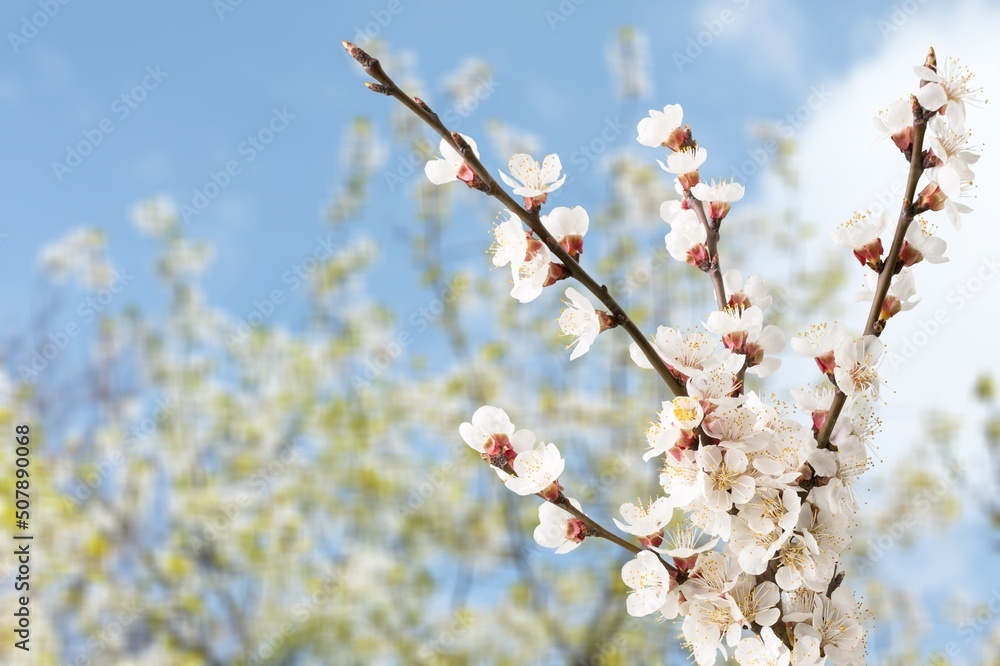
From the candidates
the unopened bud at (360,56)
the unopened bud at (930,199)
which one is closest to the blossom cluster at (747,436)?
the unopened bud at (930,199)

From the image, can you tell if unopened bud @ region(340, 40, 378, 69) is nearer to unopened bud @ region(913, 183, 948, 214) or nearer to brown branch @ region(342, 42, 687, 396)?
brown branch @ region(342, 42, 687, 396)

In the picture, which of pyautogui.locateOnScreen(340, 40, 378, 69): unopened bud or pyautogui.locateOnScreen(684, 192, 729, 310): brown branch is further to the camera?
pyautogui.locateOnScreen(684, 192, 729, 310): brown branch

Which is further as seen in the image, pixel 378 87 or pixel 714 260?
pixel 714 260

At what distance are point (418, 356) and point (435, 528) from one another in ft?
1.97

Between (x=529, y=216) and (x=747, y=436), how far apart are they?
0.96ft

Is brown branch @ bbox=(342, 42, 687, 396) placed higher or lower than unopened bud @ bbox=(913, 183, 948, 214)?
lower

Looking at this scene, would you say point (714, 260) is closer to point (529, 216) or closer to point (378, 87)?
point (529, 216)

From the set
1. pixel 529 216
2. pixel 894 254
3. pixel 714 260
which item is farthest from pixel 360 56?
pixel 894 254

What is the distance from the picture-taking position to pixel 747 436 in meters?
0.81

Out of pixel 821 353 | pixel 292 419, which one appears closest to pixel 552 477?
pixel 821 353

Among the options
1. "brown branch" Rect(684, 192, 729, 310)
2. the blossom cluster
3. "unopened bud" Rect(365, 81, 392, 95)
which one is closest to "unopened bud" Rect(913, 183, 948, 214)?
the blossom cluster

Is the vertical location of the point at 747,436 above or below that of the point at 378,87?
below

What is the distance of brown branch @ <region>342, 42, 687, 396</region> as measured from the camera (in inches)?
31.2

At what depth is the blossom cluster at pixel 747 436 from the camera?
2.69 feet
